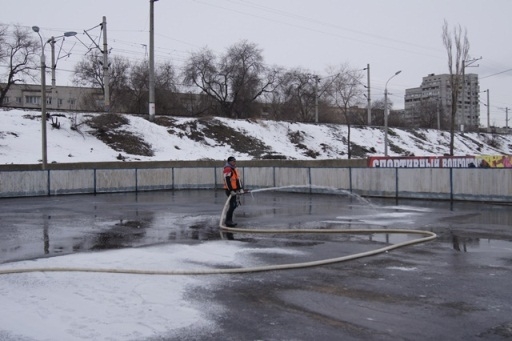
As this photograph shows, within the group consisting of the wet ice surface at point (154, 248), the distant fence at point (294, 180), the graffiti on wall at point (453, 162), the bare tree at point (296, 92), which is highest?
the bare tree at point (296, 92)

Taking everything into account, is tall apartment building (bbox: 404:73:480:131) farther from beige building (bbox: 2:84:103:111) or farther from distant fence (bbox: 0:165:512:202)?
beige building (bbox: 2:84:103:111)

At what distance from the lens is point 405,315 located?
6.72 metres

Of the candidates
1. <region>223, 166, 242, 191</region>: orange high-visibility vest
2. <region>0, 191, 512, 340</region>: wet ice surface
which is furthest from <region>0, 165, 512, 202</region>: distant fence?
<region>223, 166, 242, 191</region>: orange high-visibility vest

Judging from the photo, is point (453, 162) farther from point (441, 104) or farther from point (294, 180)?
point (441, 104)

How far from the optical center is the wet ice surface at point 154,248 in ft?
21.6

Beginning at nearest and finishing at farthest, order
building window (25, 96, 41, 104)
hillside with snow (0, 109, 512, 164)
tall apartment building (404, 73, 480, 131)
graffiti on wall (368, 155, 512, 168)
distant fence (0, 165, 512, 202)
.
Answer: distant fence (0, 165, 512, 202) → graffiti on wall (368, 155, 512, 168) → hillside with snow (0, 109, 512, 164) → tall apartment building (404, 73, 480, 131) → building window (25, 96, 41, 104)

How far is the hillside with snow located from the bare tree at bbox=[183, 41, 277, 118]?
6693mm

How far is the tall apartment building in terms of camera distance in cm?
9281

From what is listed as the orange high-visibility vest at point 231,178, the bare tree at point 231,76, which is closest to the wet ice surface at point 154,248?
the orange high-visibility vest at point 231,178

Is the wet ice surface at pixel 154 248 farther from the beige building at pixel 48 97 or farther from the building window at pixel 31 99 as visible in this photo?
the building window at pixel 31 99

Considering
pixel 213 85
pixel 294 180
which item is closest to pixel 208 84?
pixel 213 85

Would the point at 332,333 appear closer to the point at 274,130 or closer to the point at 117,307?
the point at 117,307

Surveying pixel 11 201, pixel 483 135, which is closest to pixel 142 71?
pixel 11 201

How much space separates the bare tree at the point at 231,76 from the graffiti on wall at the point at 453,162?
3012 cm
